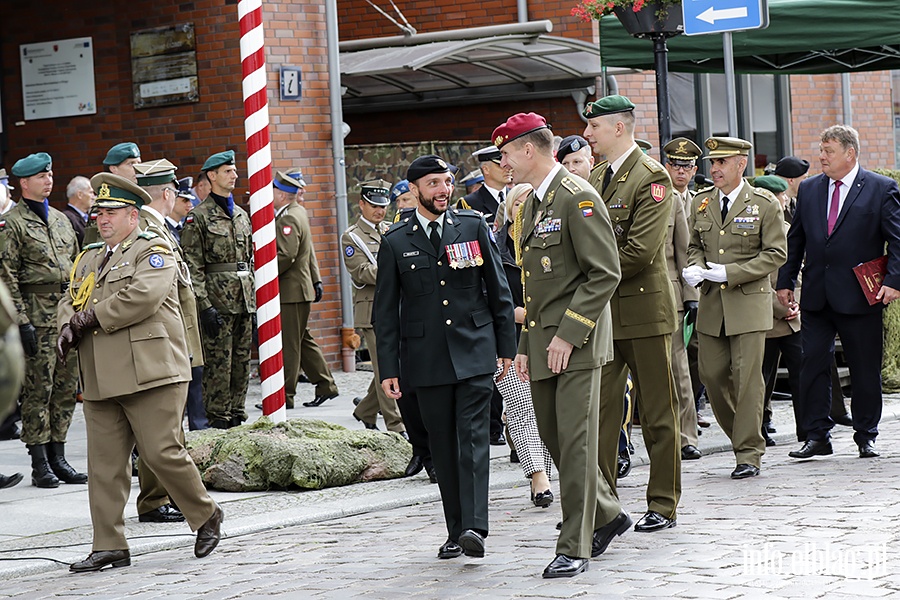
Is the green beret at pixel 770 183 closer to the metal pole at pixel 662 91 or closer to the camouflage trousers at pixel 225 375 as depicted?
the metal pole at pixel 662 91

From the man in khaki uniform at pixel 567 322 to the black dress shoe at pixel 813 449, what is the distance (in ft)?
10.5

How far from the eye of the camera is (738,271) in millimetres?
8992

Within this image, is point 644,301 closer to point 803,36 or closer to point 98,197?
point 98,197

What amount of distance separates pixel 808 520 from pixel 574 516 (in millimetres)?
1579

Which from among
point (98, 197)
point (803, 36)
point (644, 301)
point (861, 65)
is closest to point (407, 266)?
point (644, 301)

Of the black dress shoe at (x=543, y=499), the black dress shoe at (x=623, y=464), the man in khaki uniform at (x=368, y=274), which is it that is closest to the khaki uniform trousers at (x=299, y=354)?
the man in khaki uniform at (x=368, y=274)

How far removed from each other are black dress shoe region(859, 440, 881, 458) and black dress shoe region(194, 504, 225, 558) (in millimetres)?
4416

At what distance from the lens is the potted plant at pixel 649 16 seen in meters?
10.9

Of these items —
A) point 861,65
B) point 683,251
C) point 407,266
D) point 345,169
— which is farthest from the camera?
point 345,169

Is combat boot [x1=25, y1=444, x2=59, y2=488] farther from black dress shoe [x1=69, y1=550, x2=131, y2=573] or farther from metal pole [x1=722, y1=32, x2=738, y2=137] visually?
metal pole [x1=722, y1=32, x2=738, y2=137]

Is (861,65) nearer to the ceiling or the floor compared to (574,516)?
nearer to the ceiling

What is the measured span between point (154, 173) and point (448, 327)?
2681 mm

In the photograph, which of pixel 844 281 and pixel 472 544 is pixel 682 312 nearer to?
pixel 844 281

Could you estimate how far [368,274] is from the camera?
Result: 1091 cm
